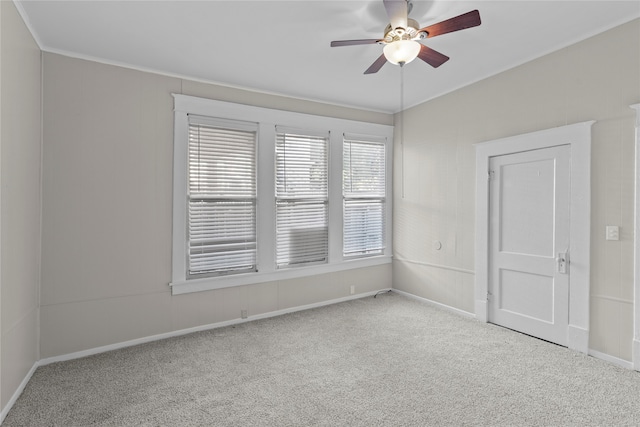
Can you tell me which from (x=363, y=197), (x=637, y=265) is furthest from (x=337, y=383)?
(x=363, y=197)

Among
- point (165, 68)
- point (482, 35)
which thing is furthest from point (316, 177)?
point (482, 35)

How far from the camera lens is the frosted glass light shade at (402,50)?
7.77ft

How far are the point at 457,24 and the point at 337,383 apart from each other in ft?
8.87

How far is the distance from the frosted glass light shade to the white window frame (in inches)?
81.9

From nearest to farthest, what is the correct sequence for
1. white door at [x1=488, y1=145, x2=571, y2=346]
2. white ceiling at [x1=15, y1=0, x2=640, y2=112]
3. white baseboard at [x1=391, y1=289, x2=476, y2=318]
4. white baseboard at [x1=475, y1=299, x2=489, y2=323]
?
white ceiling at [x1=15, y1=0, x2=640, y2=112]
white door at [x1=488, y1=145, x2=571, y2=346]
white baseboard at [x1=475, y1=299, x2=489, y2=323]
white baseboard at [x1=391, y1=289, x2=476, y2=318]

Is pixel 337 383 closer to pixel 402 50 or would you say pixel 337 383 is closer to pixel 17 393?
pixel 17 393

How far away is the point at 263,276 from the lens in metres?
4.22

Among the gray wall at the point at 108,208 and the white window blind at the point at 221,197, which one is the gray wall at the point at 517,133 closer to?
the white window blind at the point at 221,197

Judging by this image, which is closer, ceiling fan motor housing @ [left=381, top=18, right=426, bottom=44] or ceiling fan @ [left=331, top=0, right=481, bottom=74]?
ceiling fan @ [left=331, top=0, right=481, bottom=74]

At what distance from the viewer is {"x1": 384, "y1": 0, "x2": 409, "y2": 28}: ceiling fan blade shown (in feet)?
7.01

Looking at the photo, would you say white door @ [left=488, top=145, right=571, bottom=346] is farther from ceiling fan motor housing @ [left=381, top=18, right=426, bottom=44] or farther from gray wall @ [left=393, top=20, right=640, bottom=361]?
ceiling fan motor housing @ [left=381, top=18, right=426, bottom=44]

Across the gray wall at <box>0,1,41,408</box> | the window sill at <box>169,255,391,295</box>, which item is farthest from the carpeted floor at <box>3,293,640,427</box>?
the window sill at <box>169,255,391,295</box>

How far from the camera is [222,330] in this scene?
381 centimetres

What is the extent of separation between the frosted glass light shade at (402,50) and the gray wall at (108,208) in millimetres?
2242
